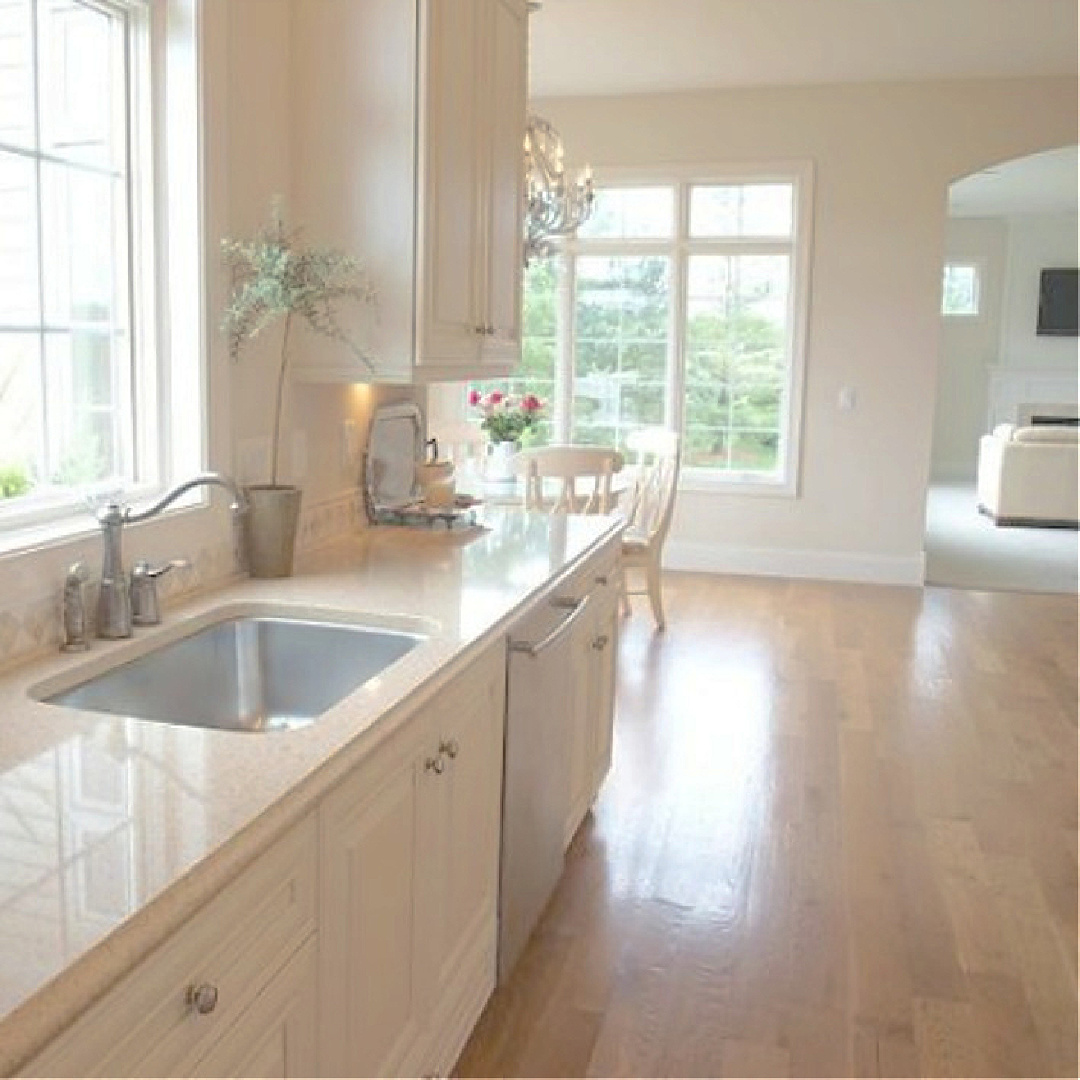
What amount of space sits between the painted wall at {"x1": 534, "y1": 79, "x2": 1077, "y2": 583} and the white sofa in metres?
2.62

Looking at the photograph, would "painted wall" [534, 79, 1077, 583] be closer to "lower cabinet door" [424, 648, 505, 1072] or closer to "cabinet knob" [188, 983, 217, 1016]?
"lower cabinet door" [424, 648, 505, 1072]

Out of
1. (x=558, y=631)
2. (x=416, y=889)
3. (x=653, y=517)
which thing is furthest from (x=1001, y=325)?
(x=416, y=889)

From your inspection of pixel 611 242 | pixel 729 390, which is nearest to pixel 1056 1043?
pixel 729 390

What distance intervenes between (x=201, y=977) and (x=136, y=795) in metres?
0.24

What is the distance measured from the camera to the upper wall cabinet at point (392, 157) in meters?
2.58

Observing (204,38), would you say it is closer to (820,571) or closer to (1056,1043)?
(1056,1043)

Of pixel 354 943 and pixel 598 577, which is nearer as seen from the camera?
pixel 354 943

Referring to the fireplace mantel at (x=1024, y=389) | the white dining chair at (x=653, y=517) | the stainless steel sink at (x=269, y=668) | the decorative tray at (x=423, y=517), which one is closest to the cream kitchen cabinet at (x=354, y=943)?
the stainless steel sink at (x=269, y=668)

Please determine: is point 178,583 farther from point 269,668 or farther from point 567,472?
point 567,472

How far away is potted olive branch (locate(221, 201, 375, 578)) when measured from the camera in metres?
2.33

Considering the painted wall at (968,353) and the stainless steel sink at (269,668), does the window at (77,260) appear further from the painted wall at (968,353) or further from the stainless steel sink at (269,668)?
the painted wall at (968,353)

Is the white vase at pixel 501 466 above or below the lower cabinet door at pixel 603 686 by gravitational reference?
above

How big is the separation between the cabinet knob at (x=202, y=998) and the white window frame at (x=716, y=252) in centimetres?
641

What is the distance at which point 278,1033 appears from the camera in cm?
138
